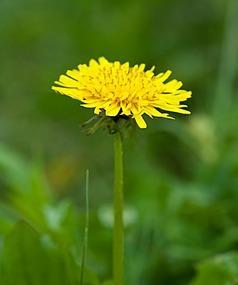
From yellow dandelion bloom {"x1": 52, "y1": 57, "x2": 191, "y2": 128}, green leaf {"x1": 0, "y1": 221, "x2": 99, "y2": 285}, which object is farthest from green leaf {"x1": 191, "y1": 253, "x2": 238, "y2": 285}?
yellow dandelion bloom {"x1": 52, "y1": 57, "x2": 191, "y2": 128}

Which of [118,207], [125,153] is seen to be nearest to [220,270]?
[118,207]

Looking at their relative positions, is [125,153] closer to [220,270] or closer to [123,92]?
[220,270]

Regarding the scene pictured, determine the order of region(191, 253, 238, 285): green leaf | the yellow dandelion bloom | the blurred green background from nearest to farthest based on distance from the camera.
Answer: the yellow dandelion bloom < region(191, 253, 238, 285): green leaf < the blurred green background

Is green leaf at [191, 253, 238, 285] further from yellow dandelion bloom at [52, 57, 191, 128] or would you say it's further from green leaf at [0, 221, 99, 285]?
yellow dandelion bloom at [52, 57, 191, 128]

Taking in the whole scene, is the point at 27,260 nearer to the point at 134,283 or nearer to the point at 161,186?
the point at 134,283

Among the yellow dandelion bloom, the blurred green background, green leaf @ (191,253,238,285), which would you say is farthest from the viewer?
the blurred green background

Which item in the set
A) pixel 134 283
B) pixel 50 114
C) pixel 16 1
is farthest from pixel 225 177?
pixel 16 1

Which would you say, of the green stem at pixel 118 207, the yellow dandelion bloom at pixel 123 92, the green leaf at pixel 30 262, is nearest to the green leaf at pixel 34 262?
the green leaf at pixel 30 262

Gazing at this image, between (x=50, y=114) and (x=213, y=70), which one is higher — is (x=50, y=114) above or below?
below
